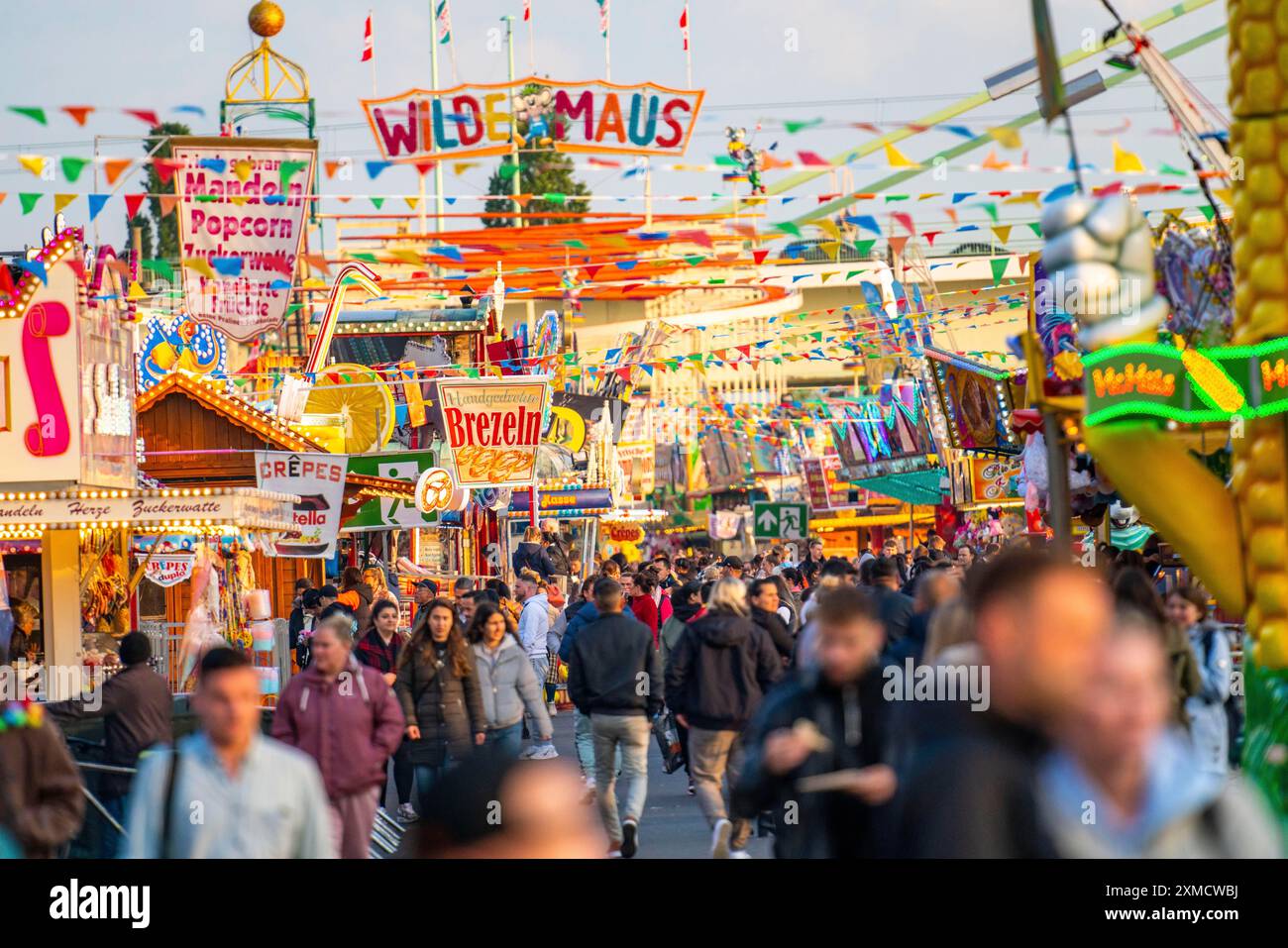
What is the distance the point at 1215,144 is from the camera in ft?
26.7

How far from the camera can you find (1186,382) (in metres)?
6.94

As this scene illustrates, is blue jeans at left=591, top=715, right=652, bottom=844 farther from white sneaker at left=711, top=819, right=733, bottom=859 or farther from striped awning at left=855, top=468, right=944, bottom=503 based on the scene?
striped awning at left=855, top=468, right=944, bottom=503

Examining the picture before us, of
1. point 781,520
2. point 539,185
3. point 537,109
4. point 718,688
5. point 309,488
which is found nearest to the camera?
point 718,688

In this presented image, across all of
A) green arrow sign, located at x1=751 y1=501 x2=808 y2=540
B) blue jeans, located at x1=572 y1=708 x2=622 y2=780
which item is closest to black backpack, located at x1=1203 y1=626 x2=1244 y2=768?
blue jeans, located at x1=572 y1=708 x2=622 y2=780

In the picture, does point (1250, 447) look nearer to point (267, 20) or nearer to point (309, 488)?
point (309, 488)

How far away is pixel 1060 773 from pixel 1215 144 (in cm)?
516

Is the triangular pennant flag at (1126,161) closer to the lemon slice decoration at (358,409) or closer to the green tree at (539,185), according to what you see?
the lemon slice decoration at (358,409)

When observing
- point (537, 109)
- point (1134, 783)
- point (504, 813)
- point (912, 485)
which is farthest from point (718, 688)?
point (912, 485)

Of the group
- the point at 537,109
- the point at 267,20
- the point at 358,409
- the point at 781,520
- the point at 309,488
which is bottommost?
the point at 781,520

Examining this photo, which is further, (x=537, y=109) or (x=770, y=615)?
(x=537, y=109)

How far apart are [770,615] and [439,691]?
2.50 metres
